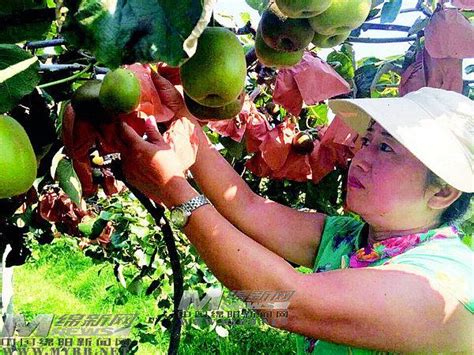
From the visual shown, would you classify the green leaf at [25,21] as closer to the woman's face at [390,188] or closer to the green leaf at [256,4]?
the green leaf at [256,4]

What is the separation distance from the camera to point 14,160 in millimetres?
758

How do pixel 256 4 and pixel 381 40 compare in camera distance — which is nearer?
pixel 256 4

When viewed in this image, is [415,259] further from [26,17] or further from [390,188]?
[26,17]

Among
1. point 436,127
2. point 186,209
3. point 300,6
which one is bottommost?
point 186,209

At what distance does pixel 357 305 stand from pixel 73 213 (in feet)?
6.88

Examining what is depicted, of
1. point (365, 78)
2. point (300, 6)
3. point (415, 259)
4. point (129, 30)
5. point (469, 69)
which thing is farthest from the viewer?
point (469, 69)

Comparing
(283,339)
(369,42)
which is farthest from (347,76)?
(283,339)

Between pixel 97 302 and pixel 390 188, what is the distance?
16.2 feet

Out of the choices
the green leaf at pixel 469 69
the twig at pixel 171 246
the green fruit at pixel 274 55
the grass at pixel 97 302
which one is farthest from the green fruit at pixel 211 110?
the grass at pixel 97 302

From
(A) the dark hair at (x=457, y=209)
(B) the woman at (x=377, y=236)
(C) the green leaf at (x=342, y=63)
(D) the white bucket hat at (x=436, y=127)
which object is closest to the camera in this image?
(B) the woman at (x=377, y=236)

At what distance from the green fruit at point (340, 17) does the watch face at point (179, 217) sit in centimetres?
44

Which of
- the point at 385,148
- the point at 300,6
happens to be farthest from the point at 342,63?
the point at 300,6

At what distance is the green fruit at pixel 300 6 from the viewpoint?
0.72m

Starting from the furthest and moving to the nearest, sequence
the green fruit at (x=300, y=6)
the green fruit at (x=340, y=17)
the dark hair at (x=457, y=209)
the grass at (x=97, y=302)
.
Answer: the grass at (x=97, y=302) < the dark hair at (x=457, y=209) < the green fruit at (x=340, y=17) < the green fruit at (x=300, y=6)
